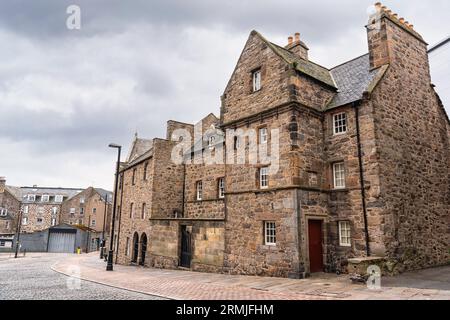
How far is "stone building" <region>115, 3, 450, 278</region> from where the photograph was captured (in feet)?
43.2

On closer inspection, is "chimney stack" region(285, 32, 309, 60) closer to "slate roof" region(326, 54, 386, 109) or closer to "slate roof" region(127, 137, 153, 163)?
"slate roof" region(326, 54, 386, 109)

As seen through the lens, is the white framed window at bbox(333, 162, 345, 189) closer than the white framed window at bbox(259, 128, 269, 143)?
Yes

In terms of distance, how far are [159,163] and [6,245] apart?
4130cm

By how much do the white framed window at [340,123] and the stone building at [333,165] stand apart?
5 centimetres

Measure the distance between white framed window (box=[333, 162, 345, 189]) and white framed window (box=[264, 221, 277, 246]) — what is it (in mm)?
3480

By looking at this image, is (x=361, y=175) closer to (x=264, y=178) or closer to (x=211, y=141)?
(x=264, y=178)

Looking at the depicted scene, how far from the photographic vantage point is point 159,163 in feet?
83.0

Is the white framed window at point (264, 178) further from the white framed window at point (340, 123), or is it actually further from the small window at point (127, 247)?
the small window at point (127, 247)

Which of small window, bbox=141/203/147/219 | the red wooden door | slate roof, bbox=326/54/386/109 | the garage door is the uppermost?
slate roof, bbox=326/54/386/109

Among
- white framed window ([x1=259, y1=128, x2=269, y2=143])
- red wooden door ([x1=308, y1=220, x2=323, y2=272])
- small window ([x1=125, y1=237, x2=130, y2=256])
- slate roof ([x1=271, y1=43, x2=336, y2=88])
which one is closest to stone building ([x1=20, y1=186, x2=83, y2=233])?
small window ([x1=125, y1=237, x2=130, y2=256])

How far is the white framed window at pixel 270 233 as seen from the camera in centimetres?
1378

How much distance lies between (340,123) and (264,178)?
4443 mm

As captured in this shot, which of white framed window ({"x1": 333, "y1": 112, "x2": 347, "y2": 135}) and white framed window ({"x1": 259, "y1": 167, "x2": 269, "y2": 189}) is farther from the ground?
white framed window ({"x1": 333, "y1": 112, "x2": 347, "y2": 135})
